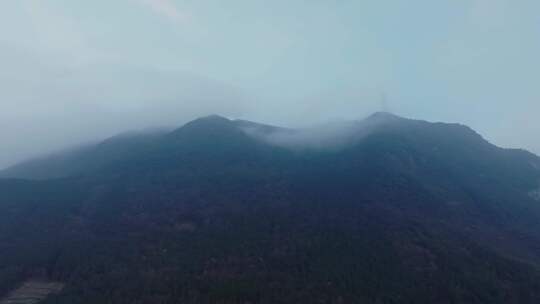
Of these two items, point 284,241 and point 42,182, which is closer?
point 284,241

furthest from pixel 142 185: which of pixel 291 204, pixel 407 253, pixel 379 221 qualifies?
pixel 407 253

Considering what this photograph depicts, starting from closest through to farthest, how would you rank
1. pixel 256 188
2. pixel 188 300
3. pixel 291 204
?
pixel 188 300
pixel 291 204
pixel 256 188

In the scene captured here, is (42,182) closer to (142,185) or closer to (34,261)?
(142,185)

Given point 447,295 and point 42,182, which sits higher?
point 42,182

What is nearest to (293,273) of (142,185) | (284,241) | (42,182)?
(284,241)

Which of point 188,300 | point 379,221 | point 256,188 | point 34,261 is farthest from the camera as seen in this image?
point 256,188

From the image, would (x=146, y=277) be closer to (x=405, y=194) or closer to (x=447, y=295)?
(x=447, y=295)
